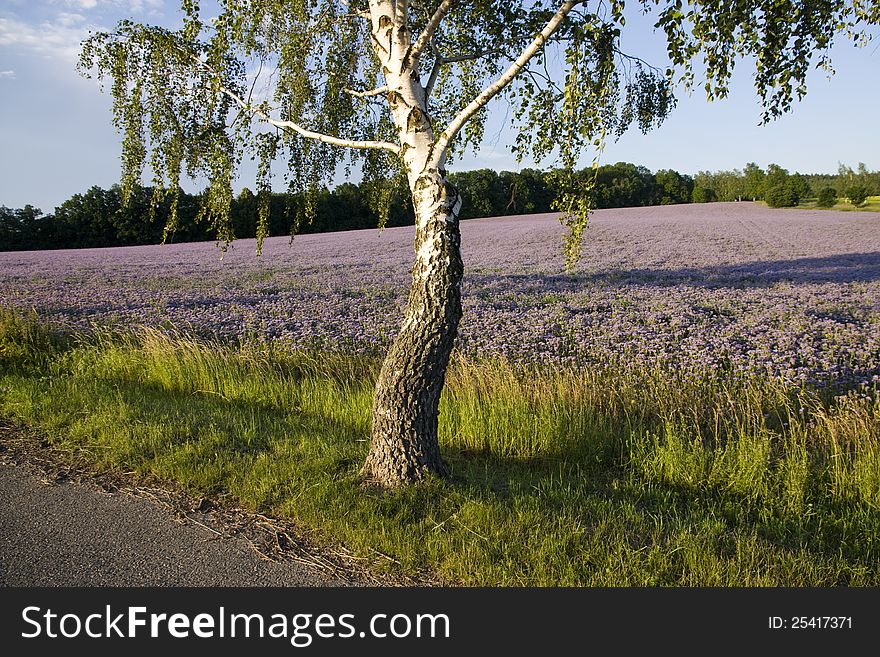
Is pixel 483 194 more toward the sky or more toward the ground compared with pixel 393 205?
more toward the sky

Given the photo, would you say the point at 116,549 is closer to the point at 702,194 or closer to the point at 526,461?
the point at 526,461

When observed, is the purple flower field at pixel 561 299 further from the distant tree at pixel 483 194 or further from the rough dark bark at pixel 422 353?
the distant tree at pixel 483 194

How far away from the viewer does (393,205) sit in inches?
1168

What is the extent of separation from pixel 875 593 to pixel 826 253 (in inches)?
1005

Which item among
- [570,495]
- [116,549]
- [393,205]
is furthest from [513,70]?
[393,205]

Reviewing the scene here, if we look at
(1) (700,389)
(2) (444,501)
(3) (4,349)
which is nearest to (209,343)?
(3) (4,349)

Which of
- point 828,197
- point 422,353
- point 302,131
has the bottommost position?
point 422,353

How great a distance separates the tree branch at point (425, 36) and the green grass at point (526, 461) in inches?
141

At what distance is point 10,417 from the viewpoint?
7301mm

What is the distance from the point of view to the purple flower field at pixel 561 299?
959 cm

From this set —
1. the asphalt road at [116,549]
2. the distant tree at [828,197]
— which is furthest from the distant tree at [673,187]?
the asphalt road at [116,549]

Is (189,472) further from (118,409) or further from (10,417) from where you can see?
(10,417)

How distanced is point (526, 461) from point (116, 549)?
12.1ft

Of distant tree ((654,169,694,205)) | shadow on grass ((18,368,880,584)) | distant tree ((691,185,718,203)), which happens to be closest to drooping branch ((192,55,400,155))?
shadow on grass ((18,368,880,584))
